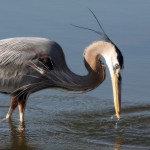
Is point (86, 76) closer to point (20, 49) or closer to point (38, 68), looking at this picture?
point (38, 68)

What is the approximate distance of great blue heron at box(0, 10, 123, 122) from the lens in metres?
8.11

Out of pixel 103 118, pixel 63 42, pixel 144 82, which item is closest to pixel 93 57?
pixel 103 118

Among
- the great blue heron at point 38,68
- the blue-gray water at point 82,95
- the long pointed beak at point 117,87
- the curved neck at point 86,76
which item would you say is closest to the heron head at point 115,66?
the long pointed beak at point 117,87

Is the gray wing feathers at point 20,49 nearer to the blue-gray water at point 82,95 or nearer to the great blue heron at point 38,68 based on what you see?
the great blue heron at point 38,68

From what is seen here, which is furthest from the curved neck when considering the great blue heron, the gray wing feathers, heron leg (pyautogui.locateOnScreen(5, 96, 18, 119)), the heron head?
heron leg (pyautogui.locateOnScreen(5, 96, 18, 119))

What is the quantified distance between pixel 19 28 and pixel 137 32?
1.83 metres

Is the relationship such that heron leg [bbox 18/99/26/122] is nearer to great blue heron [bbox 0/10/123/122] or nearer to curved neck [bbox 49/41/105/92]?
great blue heron [bbox 0/10/123/122]

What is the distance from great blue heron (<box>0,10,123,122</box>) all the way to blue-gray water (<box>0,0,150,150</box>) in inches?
15.5

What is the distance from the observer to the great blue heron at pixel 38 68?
8.11 meters

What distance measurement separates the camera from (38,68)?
8.13 metres

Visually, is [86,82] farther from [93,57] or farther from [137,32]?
[137,32]

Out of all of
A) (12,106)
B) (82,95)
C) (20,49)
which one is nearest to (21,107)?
(12,106)

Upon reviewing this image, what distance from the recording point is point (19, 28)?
10.8 metres

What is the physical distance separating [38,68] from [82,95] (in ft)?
4.43
